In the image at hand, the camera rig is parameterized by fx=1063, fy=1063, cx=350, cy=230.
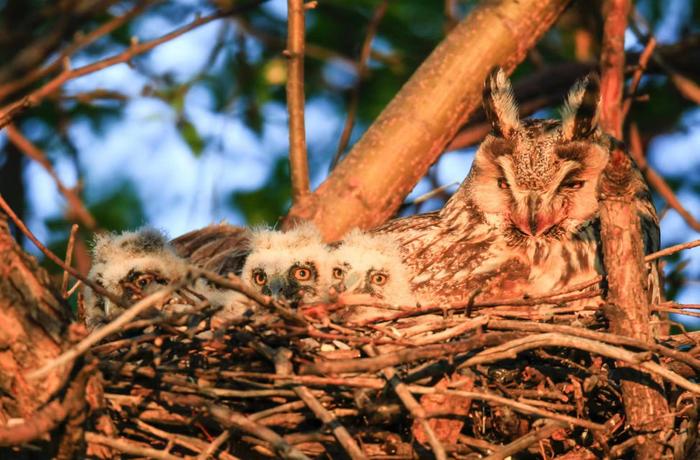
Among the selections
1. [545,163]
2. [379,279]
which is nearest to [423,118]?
[545,163]

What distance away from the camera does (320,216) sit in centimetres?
376

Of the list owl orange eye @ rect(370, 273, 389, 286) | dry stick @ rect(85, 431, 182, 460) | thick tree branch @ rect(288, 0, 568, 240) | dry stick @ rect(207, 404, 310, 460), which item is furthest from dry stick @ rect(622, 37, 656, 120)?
dry stick @ rect(85, 431, 182, 460)

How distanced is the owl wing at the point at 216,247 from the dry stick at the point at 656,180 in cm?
152

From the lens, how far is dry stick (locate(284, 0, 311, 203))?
12.2 feet

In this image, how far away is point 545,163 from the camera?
3.39 metres

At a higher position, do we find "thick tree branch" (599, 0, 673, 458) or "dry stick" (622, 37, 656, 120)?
"dry stick" (622, 37, 656, 120)

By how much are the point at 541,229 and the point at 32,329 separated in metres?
1.79

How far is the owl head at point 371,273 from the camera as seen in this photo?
3277 mm

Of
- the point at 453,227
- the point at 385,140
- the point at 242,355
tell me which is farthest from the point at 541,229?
the point at 242,355

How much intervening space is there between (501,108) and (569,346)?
1281mm

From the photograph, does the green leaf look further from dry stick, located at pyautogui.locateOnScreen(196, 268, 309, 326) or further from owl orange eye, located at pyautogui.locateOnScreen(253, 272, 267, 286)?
dry stick, located at pyautogui.locateOnScreen(196, 268, 309, 326)

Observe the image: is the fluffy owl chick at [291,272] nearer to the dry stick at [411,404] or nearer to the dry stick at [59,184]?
the dry stick at [411,404]

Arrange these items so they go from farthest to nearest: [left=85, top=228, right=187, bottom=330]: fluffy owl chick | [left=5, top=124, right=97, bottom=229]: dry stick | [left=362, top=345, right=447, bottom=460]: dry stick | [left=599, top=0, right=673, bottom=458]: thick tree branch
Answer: [left=5, top=124, right=97, bottom=229]: dry stick → [left=85, top=228, right=187, bottom=330]: fluffy owl chick → [left=599, top=0, right=673, bottom=458]: thick tree branch → [left=362, top=345, right=447, bottom=460]: dry stick

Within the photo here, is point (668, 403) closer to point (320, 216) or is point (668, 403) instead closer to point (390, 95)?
point (320, 216)
